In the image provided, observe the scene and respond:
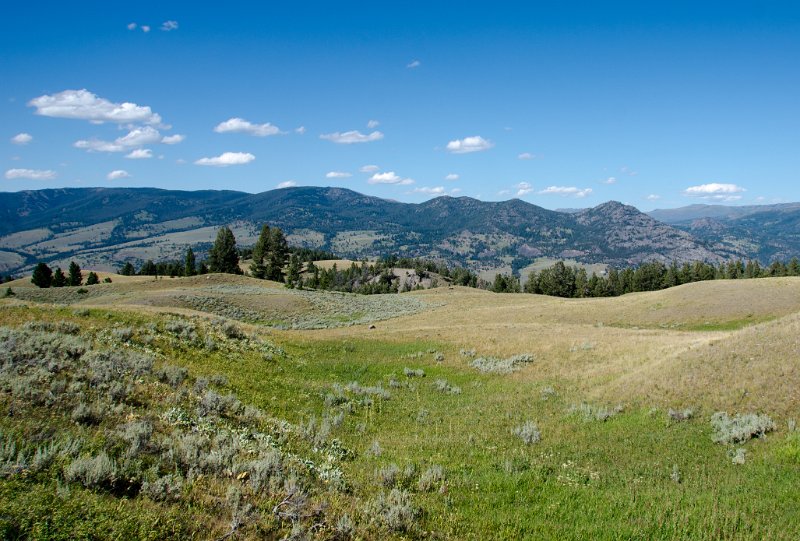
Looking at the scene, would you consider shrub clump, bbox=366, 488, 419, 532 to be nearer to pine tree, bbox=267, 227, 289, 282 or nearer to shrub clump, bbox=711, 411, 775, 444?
shrub clump, bbox=711, 411, 775, 444

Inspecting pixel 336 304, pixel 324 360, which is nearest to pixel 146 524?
pixel 324 360

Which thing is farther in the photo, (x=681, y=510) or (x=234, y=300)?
(x=234, y=300)

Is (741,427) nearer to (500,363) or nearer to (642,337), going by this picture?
(500,363)

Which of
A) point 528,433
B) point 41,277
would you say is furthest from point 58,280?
point 528,433

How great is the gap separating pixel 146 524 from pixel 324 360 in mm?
21264

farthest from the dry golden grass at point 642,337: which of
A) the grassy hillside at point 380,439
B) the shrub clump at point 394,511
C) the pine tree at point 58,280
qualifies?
the pine tree at point 58,280

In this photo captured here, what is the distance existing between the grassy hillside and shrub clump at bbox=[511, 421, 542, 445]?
0.07 metres

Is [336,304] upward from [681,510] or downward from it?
downward

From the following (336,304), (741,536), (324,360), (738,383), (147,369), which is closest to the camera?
(741,536)

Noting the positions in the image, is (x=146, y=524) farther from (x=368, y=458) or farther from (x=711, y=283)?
(x=711, y=283)

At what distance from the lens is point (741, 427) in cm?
1288

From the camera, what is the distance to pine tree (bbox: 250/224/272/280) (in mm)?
108812

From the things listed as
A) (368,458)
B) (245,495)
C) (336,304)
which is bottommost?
(336,304)

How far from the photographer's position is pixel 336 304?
237 feet
